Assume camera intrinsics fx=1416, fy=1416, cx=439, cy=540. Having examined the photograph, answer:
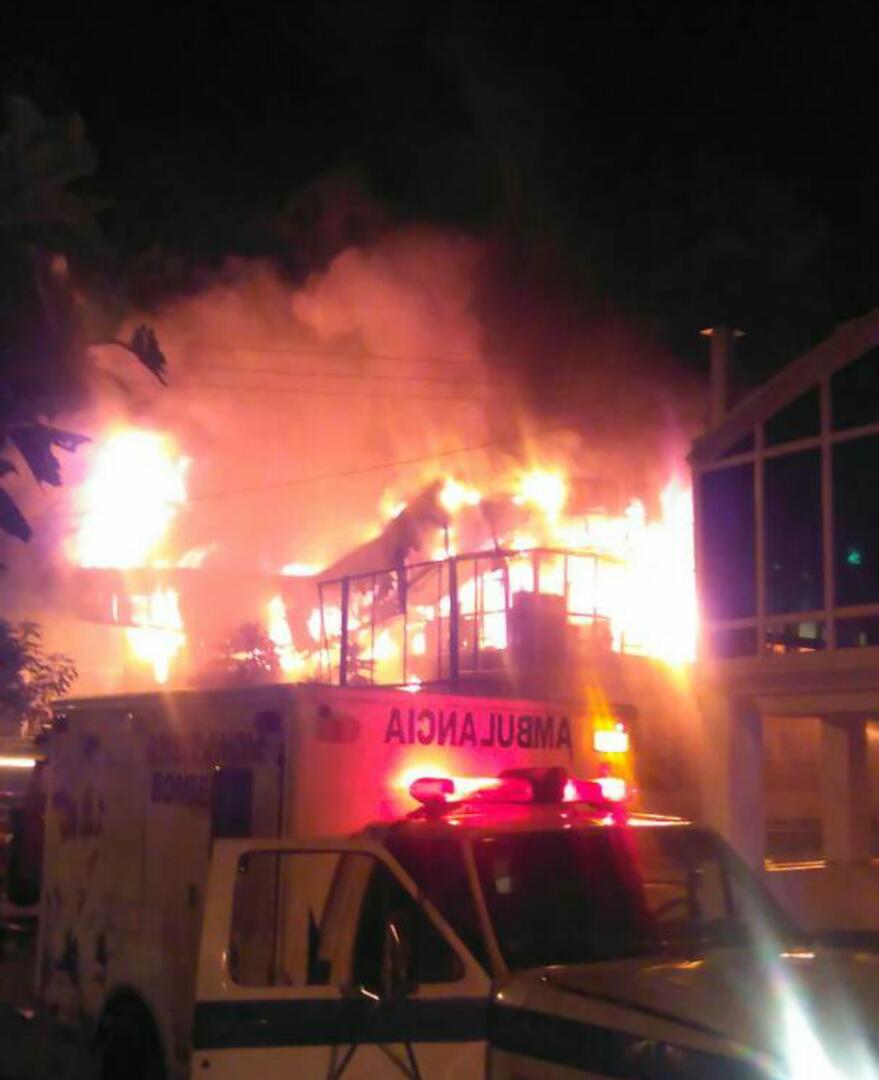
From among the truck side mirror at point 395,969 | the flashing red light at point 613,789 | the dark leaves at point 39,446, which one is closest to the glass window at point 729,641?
the dark leaves at point 39,446

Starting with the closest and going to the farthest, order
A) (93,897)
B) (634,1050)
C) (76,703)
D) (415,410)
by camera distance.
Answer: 1. (634,1050)
2. (93,897)
3. (76,703)
4. (415,410)

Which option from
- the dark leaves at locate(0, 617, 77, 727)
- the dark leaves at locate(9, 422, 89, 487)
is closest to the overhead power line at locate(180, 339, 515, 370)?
the dark leaves at locate(0, 617, 77, 727)

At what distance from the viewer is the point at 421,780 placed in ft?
17.2

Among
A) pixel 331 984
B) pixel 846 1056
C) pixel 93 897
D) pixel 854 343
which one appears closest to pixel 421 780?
pixel 331 984

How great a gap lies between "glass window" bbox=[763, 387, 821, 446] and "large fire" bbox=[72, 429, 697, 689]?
9.51m

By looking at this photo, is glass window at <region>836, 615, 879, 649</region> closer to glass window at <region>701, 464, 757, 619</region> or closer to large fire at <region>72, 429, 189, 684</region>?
glass window at <region>701, 464, 757, 619</region>

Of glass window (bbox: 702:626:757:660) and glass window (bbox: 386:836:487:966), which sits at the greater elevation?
glass window (bbox: 702:626:757:660)

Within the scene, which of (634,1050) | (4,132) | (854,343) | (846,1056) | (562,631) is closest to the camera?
(846,1056)

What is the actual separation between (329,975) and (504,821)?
2.38ft

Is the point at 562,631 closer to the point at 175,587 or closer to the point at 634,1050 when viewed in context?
the point at 175,587

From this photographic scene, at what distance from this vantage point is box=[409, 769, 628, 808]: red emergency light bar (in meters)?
5.11

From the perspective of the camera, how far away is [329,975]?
441 cm

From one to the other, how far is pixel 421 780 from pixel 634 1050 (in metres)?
2.03

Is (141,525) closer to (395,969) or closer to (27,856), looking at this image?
(27,856)
